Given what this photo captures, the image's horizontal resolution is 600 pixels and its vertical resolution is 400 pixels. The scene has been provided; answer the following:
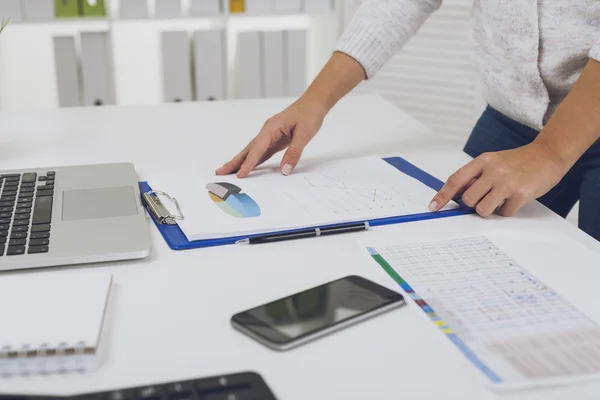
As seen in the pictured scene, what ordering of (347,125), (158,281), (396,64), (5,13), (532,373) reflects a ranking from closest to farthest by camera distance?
(532,373) → (158,281) → (347,125) → (5,13) → (396,64)

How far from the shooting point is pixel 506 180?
86 cm

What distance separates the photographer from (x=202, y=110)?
1.43m

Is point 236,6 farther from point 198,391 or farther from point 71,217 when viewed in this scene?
point 198,391

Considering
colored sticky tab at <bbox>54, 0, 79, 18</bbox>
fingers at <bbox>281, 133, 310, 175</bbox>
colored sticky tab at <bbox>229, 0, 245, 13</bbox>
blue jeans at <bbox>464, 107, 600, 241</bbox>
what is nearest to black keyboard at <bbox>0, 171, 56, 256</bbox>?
fingers at <bbox>281, 133, 310, 175</bbox>

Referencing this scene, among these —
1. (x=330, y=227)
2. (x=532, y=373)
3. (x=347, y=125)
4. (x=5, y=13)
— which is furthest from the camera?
(x=5, y=13)

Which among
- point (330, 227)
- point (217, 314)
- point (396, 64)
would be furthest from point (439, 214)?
point (396, 64)

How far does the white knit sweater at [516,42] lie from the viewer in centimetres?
101

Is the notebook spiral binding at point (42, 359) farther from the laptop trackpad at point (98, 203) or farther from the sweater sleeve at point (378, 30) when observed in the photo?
the sweater sleeve at point (378, 30)

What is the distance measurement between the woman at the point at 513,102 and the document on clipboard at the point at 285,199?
0.15 ft

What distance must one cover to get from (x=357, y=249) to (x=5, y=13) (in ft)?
7.11

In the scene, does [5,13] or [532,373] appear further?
[5,13]

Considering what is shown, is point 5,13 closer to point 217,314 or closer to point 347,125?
point 347,125

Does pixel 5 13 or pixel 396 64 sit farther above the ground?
pixel 5 13

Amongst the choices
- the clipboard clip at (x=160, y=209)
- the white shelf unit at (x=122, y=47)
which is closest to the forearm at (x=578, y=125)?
the clipboard clip at (x=160, y=209)
